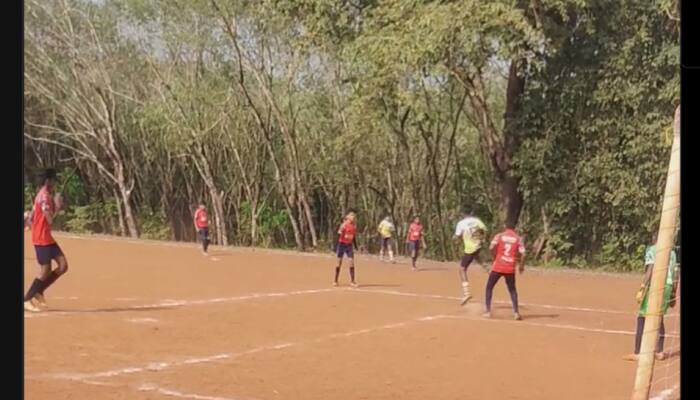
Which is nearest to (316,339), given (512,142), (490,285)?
(490,285)

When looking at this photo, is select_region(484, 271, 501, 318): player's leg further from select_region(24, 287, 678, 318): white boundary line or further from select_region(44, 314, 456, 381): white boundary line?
select_region(24, 287, 678, 318): white boundary line

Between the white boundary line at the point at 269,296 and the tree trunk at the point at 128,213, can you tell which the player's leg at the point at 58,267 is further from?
the tree trunk at the point at 128,213

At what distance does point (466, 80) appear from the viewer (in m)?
19.5

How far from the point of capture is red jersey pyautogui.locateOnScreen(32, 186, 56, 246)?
10.1 meters

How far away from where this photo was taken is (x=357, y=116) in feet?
64.5

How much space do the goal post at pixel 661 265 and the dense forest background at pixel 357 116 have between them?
1134 cm

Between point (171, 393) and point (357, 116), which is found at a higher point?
point (357, 116)

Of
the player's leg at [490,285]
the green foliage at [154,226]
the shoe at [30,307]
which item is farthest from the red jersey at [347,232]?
the green foliage at [154,226]

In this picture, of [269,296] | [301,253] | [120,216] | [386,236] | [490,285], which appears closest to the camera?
[490,285]

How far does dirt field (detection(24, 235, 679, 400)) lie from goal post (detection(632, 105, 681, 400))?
1.50 metres

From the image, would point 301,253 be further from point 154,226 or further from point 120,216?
point 120,216

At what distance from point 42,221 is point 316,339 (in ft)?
11.4

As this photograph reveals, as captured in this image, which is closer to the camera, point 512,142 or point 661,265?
point 661,265
